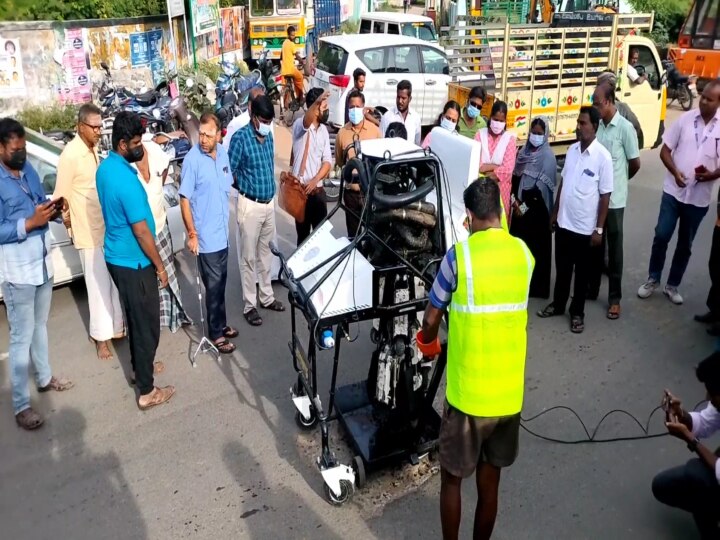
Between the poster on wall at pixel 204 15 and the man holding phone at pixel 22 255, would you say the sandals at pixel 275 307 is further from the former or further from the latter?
the poster on wall at pixel 204 15

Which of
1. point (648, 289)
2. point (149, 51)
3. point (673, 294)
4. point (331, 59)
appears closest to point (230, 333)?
point (648, 289)

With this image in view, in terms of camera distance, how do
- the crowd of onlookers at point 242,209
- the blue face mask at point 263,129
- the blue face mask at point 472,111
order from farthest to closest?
the blue face mask at point 472,111 → the blue face mask at point 263,129 → the crowd of onlookers at point 242,209

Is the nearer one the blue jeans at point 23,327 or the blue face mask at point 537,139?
the blue jeans at point 23,327

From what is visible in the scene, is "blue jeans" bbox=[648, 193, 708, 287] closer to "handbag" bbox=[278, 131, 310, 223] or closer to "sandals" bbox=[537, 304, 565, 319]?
"sandals" bbox=[537, 304, 565, 319]

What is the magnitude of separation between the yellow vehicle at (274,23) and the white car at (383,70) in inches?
215

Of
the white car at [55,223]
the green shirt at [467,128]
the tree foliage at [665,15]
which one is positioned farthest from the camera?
the tree foliage at [665,15]

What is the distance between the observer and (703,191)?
17.7 feet

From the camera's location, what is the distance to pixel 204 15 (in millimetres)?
14812

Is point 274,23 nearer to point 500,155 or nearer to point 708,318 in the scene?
point 500,155

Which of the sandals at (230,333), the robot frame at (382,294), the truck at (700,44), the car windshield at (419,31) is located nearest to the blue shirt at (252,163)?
the sandals at (230,333)

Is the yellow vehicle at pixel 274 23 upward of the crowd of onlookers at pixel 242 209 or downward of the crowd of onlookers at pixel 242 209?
upward

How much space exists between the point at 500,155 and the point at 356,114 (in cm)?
138

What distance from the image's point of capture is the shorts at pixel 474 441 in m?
2.84

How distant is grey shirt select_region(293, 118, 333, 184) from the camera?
229 inches
